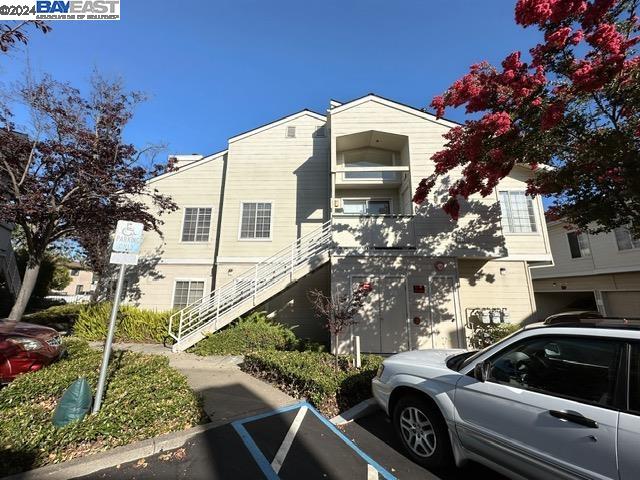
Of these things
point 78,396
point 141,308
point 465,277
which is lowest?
point 78,396

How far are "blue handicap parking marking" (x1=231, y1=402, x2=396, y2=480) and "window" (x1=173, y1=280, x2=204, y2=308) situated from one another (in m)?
9.04

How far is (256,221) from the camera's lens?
12711 millimetres

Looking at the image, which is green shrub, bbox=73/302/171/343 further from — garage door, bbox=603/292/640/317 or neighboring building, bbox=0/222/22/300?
garage door, bbox=603/292/640/317

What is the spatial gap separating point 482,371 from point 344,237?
261 inches

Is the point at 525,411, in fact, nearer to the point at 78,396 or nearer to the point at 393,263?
the point at 78,396

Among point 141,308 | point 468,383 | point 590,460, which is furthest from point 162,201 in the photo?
point 590,460

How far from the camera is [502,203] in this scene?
36.6ft

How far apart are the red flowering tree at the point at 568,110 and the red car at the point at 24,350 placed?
1040cm

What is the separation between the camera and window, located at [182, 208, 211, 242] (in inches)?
514

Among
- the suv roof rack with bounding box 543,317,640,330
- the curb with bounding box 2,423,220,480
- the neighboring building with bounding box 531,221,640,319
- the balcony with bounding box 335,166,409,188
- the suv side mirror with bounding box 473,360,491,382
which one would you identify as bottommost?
the curb with bounding box 2,423,220,480

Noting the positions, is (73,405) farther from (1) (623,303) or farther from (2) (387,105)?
(1) (623,303)

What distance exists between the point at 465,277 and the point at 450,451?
8.16 m

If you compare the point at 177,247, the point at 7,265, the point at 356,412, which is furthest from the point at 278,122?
the point at 7,265
